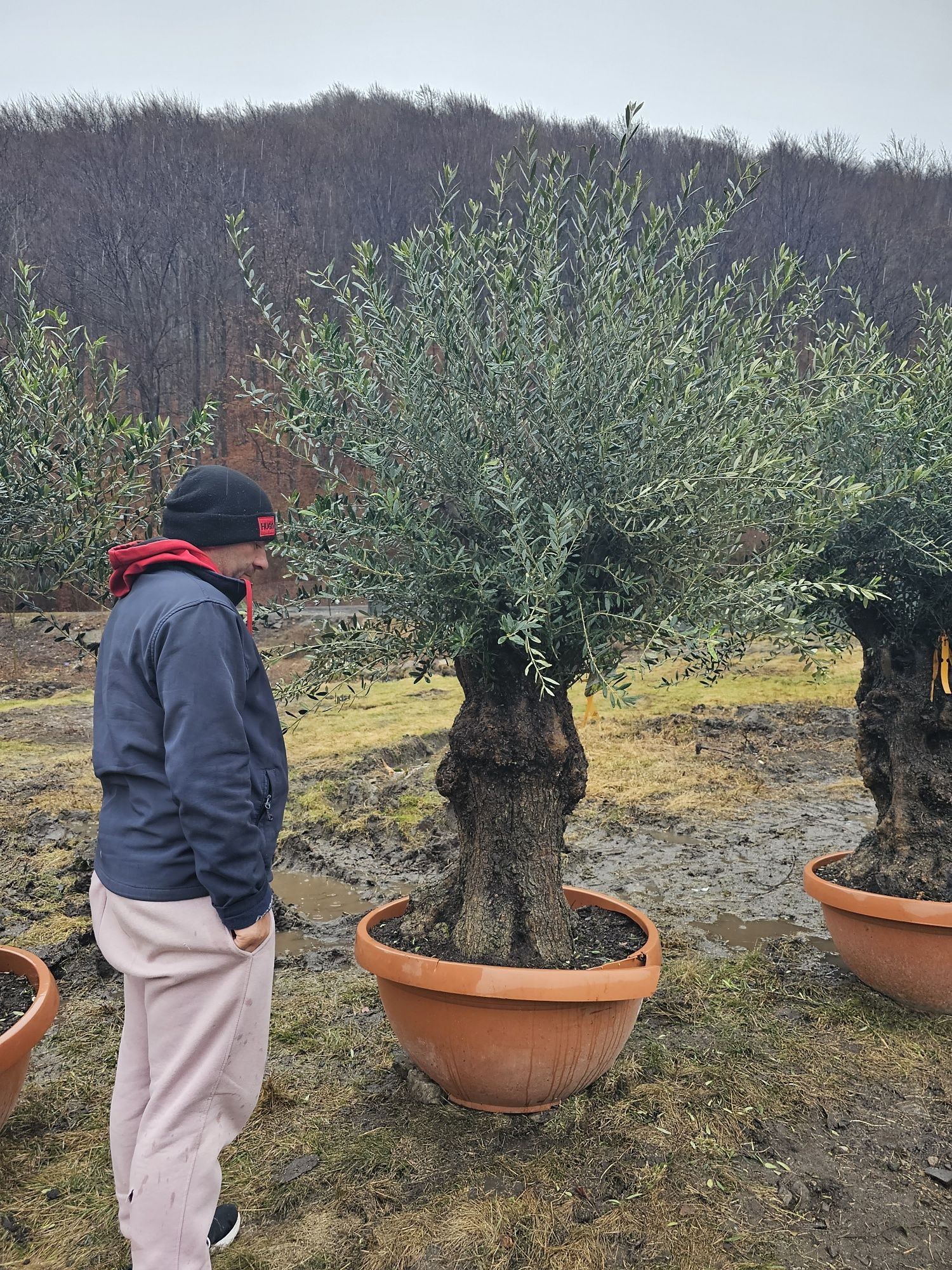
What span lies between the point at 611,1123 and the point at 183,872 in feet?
7.30

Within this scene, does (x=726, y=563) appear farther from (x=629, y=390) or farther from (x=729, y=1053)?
(x=729, y=1053)

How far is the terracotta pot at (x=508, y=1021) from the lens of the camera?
350cm

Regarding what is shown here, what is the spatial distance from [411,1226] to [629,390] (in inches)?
124

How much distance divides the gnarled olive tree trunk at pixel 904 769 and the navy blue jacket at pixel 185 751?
12.4 ft

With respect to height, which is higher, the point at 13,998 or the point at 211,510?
the point at 211,510

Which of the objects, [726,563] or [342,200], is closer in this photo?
[726,563]

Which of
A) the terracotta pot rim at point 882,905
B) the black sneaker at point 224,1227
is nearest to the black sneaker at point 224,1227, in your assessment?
the black sneaker at point 224,1227

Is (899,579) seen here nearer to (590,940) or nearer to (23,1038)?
(590,940)

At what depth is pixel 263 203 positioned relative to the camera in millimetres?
39781

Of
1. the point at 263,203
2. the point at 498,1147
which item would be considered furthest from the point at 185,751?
the point at 263,203

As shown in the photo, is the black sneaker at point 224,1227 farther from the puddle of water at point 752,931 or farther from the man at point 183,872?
A: the puddle of water at point 752,931

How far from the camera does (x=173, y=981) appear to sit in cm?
262

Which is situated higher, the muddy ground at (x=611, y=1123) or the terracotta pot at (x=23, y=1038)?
the terracotta pot at (x=23, y=1038)

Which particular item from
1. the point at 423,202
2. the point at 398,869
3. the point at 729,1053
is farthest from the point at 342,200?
the point at 729,1053
